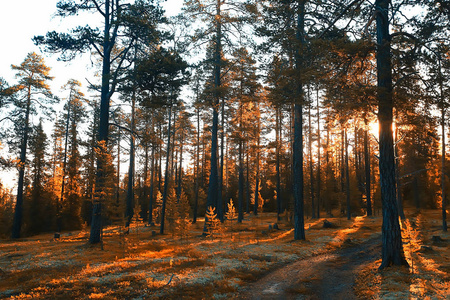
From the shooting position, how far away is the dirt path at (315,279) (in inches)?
292

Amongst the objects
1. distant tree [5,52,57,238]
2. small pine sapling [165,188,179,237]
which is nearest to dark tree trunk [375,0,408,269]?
small pine sapling [165,188,179,237]

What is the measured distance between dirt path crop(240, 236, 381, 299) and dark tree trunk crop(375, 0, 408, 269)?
1.51 m

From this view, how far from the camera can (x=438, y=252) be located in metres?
12.7

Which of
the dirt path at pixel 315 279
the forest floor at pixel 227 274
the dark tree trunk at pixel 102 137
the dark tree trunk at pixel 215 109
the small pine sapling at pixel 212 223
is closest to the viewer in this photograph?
the forest floor at pixel 227 274

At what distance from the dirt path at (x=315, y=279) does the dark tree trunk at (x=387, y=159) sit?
1.51 metres

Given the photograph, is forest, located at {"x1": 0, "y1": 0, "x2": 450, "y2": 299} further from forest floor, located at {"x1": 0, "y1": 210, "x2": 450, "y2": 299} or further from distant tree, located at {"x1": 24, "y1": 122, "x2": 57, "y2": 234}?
distant tree, located at {"x1": 24, "y1": 122, "x2": 57, "y2": 234}

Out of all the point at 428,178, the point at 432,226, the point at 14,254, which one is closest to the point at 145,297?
the point at 14,254

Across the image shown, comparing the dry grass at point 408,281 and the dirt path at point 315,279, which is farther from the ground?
the dry grass at point 408,281

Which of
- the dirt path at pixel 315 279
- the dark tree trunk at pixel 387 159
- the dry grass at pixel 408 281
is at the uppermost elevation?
the dark tree trunk at pixel 387 159

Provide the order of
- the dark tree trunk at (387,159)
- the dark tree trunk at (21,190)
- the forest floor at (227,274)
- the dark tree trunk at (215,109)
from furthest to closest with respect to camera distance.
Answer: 1. the dark tree trunk at (21,190)
2. the dark tree trunk at (215,109)
3. the dark tree trunk at (387,159)
4. the forest floor at (227,274)

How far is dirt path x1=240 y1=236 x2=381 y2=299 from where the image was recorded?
7422 mm

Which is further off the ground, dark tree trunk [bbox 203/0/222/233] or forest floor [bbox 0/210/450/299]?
dark tree trunk [bbox 203/0/222/233]

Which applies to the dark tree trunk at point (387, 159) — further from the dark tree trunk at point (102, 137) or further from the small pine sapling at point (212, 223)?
the dark tree trunk at point (102, 137)

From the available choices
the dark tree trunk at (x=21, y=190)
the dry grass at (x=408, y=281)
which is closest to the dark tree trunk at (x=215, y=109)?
the dry grass at (x=408, y=281)
